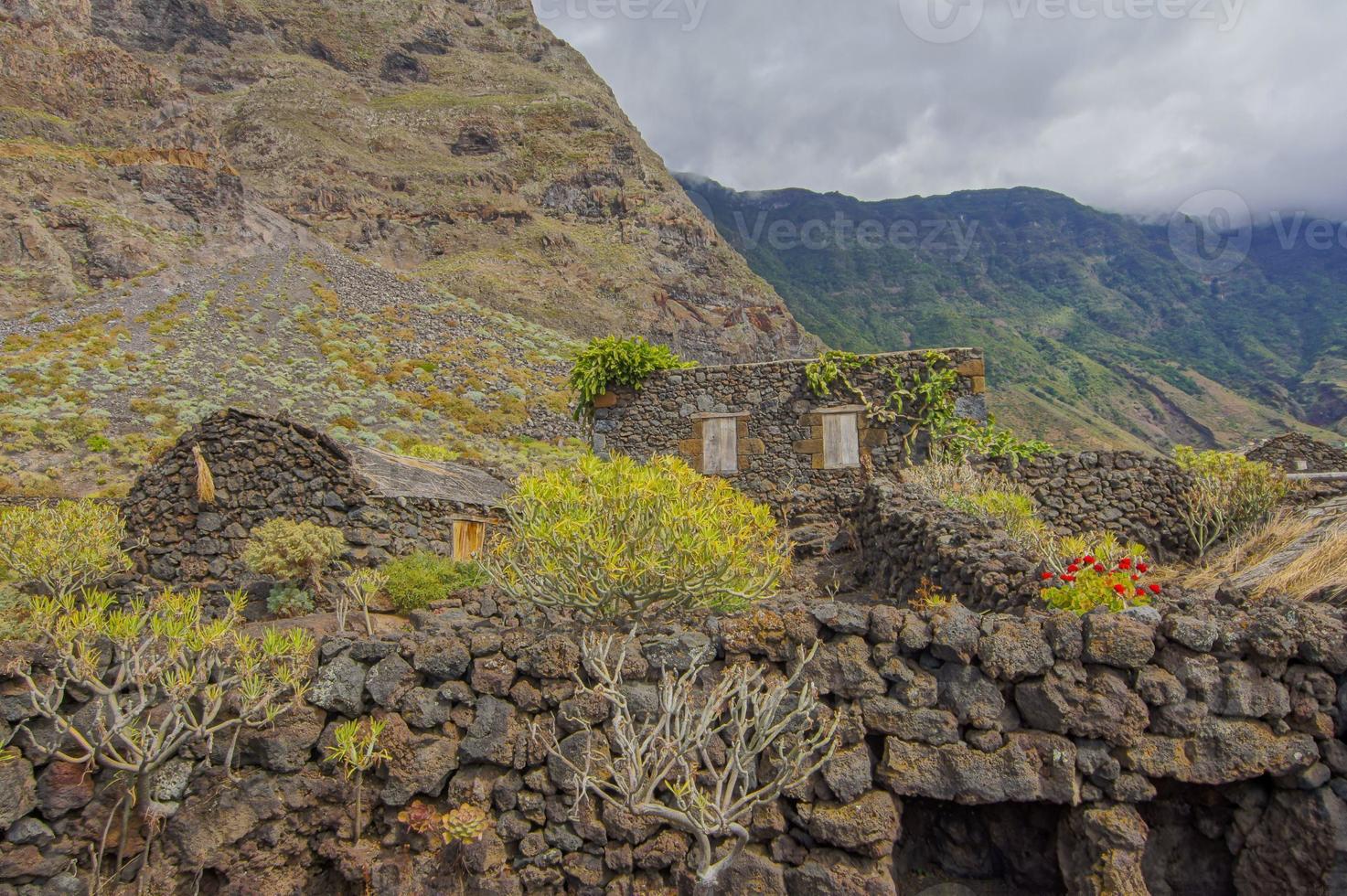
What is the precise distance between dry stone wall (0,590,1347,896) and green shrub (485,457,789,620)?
0.64 metres

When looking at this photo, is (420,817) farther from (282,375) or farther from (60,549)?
(282,375)

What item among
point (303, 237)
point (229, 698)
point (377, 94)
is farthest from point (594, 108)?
point (229, 698)

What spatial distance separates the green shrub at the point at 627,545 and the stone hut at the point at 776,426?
7201 mm

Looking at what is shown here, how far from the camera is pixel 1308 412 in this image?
61281mm

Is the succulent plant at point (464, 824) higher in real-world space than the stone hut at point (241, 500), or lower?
lower

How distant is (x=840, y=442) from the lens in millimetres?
13328

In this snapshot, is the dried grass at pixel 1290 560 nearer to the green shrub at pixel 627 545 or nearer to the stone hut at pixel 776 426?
the green shrub at pixel 627 545

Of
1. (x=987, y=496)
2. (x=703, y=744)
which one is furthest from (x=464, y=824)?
(x=987, y=496)

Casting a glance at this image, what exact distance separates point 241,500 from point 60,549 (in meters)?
2.26

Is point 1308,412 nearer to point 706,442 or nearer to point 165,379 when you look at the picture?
point 706,442

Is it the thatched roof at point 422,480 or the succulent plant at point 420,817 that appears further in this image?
the thatched roof at point 422,480

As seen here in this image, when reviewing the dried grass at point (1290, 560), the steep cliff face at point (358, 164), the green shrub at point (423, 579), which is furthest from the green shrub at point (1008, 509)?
the steep cliff face at point (358, 164)

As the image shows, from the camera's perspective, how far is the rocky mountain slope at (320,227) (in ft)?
97.8

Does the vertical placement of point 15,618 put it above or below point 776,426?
below
